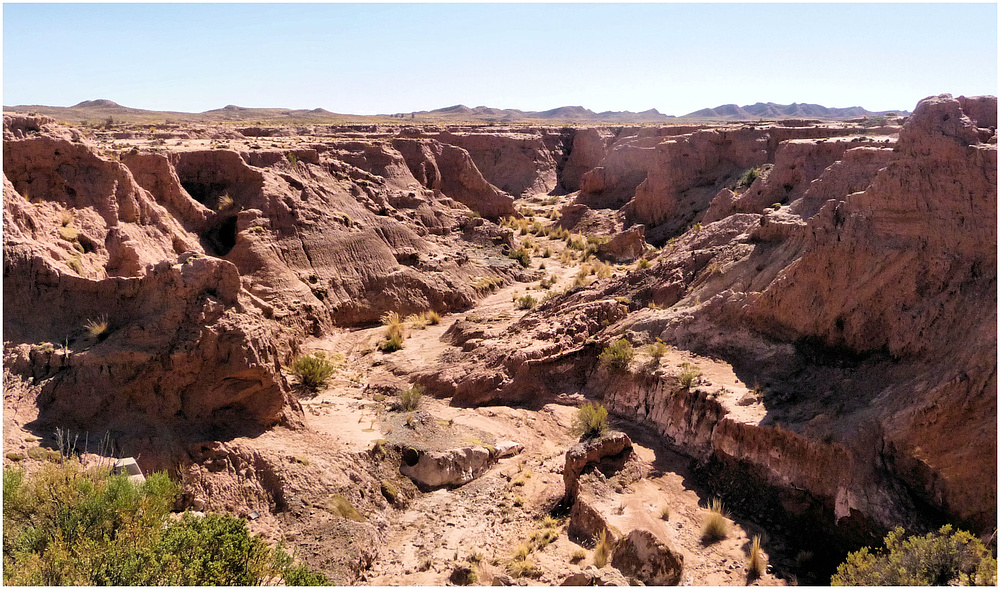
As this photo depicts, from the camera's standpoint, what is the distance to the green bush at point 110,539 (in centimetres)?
586

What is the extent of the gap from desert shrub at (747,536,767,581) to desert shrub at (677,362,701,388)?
11.9 feet

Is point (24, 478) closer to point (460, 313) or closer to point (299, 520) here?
point (299, 520)

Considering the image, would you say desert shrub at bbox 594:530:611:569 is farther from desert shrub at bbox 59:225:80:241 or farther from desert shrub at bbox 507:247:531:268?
desert shrub at bbox 507:247:531:268

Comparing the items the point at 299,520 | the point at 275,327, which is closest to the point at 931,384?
the point at 299,520

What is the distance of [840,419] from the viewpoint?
382 inches

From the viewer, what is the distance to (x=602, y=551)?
8656 mm

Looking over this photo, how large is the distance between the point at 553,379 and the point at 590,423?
2850 millimetres

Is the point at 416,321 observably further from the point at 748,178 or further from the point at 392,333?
the point at 748,178

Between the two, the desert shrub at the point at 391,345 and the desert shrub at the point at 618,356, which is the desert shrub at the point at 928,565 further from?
the desert shrub at the point at 391,345

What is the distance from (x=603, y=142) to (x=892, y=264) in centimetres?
3312

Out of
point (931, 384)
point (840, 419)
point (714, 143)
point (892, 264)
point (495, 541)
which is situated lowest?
point (495, 541)

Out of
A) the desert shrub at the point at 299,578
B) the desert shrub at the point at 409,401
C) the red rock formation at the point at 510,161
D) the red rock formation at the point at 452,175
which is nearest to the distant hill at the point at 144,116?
the red rock formation at the point at 510,161

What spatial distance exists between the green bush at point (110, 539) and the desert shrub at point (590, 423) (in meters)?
5.60

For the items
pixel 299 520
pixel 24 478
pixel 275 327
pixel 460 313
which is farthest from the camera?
pixel 460 313
